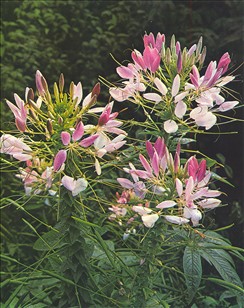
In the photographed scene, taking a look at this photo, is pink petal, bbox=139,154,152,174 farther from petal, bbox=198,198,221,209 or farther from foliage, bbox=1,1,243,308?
petal, bbox=198,198,221,209

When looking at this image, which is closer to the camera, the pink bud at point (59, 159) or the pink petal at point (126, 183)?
the pink bud at point (59, 159)

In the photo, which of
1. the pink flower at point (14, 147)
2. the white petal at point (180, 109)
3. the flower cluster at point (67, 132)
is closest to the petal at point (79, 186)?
the flower cluster at point (67, 132)

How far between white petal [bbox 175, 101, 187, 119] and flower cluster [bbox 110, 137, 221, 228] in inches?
2.4

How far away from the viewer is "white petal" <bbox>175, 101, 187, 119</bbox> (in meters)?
1.32

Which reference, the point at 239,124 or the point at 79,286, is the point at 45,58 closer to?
the point at 239,124

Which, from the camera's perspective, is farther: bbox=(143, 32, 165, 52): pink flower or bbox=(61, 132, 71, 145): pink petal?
bbox=(143, 32, 165, 52): pink flower

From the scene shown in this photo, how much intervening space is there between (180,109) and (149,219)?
0.23m

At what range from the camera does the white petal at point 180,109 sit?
1.32 m

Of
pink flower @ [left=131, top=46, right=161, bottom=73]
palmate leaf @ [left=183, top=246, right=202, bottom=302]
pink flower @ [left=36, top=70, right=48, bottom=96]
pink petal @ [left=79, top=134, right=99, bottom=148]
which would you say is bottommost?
palmate leaf @ [left=183, top=246, right=202, bottom=302]

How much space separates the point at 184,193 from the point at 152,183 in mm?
73

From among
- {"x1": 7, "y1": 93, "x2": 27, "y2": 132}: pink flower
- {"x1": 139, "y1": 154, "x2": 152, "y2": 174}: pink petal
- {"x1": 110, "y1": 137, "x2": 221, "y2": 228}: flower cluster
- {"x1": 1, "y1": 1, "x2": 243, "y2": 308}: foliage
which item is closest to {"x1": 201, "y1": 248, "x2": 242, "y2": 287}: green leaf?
{"x1": 1, "y1": 1, "x2": 243, "y2": 308}: foliage

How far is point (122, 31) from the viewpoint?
3.34m

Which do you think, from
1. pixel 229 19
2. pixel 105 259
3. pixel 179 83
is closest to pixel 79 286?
pixel 105 259

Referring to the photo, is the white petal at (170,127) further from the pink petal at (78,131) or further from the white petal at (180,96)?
the pink petal at (78,131)
